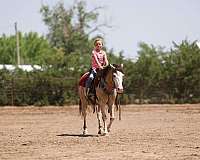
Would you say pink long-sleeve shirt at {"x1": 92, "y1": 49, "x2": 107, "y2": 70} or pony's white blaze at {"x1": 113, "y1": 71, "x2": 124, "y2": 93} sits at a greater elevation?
pink long-sleeve shirt at {"x1": 92, "y1": 49, "x2": 107, "y2": 70}

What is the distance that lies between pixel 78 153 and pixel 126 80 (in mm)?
32896

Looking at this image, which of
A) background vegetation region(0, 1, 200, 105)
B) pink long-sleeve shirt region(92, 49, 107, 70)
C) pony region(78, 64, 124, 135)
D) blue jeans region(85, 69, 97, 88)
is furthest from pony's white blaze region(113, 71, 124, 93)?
background vegetation region(0, 1, 200, 105)

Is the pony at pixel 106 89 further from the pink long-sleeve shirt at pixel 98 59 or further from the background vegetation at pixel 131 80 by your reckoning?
the background vegetation at pixel 131 80

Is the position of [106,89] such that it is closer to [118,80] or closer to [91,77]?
[118,80]

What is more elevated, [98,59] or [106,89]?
[98,59]

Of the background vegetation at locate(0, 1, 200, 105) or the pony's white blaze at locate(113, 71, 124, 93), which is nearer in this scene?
the pony's white blaze at locate(113, 71, 124, 93)

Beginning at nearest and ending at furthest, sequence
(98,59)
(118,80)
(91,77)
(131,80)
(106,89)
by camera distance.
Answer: (118,80) < (106,89) < (98,59) < (91,77) < (131,80)

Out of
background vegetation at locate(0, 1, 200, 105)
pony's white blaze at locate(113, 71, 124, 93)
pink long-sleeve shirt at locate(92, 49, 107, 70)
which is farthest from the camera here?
background vegetation at locate(0, 1, 200, 105)

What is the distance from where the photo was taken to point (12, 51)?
3814 inches

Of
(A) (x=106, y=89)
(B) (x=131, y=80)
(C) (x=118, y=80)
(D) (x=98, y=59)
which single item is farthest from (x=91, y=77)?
(B) (x=131, y=80)

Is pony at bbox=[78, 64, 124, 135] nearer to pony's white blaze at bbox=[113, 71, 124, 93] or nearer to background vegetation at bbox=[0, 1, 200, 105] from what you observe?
pony's white blaze at bbox=[113, 71, 124, 93]

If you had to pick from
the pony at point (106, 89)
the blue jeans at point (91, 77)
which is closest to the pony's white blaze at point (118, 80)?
the pony at point (106, 89)

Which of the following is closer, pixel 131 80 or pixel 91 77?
pixel 91 77

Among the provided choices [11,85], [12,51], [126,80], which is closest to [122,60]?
[126,80]
